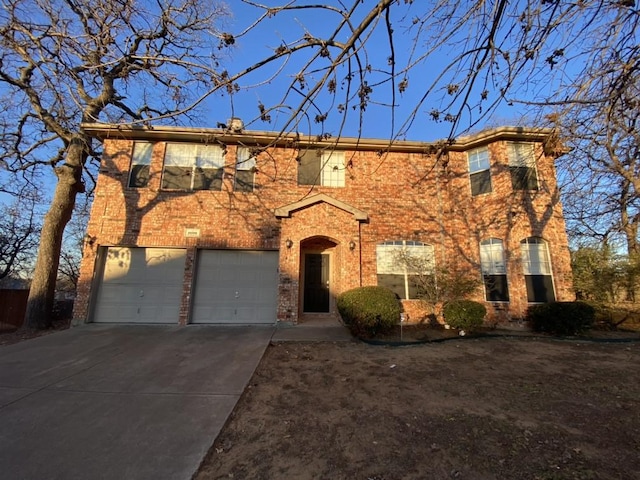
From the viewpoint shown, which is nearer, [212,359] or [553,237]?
[212,359]

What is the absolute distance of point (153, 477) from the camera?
88.2 inches

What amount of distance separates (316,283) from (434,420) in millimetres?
6506

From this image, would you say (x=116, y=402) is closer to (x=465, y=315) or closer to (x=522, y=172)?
(x=465, y=315)

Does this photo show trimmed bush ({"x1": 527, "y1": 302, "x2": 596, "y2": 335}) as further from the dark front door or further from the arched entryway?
the dark front door

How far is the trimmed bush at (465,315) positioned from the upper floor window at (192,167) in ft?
26.1

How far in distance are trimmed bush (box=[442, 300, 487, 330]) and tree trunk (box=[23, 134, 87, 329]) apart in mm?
11788

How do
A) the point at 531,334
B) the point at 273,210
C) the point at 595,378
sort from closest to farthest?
1. the point at 595,378
2. the point at 531,334
3. the point at 273,210

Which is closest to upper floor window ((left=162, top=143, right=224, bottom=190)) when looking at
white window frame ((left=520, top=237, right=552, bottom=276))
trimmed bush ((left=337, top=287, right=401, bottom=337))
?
trimmed bush ((left=337, top=287, right=401, bottom=337))

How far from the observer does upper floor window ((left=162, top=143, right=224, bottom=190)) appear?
8.85m

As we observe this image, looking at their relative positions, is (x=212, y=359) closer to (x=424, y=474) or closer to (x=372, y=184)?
(x=424, y=474)

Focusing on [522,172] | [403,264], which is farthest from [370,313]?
[522,172]

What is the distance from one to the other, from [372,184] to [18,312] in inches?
490

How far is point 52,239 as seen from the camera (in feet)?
27.7

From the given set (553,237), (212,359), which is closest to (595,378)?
(553,237)
